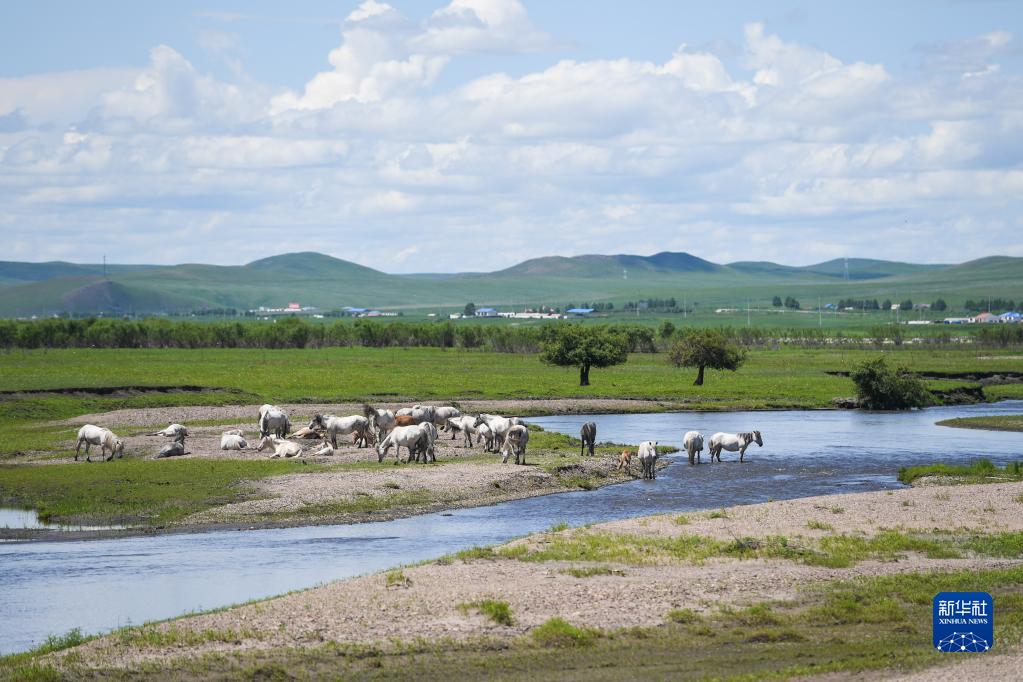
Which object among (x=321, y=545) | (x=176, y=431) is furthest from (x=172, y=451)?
(x=321, y=545)

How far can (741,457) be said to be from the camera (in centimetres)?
4538

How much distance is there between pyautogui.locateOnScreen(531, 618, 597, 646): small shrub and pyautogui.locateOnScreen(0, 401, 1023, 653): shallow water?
6.43m

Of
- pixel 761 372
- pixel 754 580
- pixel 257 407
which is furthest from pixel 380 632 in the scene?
pixel 761 372

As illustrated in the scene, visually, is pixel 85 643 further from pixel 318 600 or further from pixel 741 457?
pixel 741 457

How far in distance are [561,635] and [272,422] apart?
91.1 feet

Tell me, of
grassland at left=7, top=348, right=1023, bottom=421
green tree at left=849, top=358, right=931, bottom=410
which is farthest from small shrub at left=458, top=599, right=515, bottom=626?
green tree at left=849, top=358, right=931, bottom=410

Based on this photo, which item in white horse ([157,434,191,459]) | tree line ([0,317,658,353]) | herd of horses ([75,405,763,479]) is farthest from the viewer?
tree line ([0,317,658,353])

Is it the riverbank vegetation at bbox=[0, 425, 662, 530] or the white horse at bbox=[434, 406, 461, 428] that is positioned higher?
the white horse at bbox=[434, 406, 461, 428]

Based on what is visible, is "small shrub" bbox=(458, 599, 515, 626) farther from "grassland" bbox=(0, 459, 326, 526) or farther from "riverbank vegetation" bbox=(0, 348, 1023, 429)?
"riverbank vegetation" bbox=(0, 348, 1023, 429)

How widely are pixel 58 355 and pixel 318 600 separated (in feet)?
316

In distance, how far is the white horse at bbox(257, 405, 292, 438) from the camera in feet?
149

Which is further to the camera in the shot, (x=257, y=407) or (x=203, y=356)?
(x=203, y=356)

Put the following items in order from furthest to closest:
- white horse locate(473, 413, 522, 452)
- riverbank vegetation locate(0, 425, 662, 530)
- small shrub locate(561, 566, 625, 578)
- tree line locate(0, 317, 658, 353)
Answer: tree line locate(0, 317, 658, 353) → white horse locate(473, 413, 522, 452) → riverbank vegetation locate(0, 425, 662, 530) → small shrub locate(561, 566, 625, 578)

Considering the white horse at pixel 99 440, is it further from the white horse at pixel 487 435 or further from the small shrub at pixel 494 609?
the small shrub at pixel 494 609
